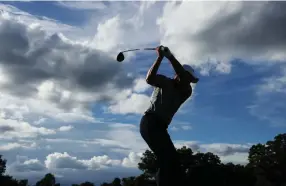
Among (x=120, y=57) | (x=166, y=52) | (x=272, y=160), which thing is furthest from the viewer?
(x=272, y=160)

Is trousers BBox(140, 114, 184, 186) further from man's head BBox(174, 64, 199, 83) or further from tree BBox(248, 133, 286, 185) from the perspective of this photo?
tree BBox(248, 133, 286, 185)

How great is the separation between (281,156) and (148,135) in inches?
4145

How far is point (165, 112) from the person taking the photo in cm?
685

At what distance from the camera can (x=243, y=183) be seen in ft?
311

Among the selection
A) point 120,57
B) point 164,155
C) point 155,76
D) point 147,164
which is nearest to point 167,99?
point 155,76

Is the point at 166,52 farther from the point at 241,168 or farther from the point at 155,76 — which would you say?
the point at 241,168

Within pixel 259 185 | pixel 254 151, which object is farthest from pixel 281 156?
pixel 254 151

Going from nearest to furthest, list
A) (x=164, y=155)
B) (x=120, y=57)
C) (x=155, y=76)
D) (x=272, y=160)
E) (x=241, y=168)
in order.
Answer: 1. (x=164, y=155)
2. (x=155, y=76)
3. (x=120, y=57)
4. (x=241, y=168)
5. (x=272, y=160)

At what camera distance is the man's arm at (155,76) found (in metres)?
6.76

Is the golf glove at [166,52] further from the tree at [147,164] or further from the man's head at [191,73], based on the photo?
the tree at [147,164]

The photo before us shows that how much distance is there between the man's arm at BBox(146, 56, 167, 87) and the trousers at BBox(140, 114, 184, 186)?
0.59m

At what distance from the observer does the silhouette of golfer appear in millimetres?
6398

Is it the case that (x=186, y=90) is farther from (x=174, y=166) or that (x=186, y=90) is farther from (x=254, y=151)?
(x=254, y=151)

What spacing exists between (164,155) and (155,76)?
123 centimetres
